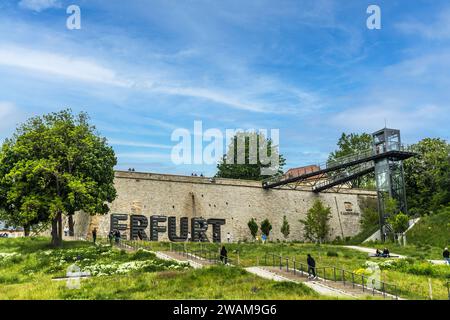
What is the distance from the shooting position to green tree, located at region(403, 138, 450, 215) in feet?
201

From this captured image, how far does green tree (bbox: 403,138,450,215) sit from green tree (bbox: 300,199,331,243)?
11.1 metres

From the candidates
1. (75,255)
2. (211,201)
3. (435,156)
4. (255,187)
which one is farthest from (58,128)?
(435,156)

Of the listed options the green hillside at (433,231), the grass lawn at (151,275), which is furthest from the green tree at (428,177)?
the grass lawn at (151,275)

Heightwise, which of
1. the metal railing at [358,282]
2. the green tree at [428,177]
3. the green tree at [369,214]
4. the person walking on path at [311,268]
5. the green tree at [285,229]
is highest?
the green tree at [428,177]

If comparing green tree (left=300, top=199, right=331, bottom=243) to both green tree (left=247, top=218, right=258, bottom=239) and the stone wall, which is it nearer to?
the stone wall

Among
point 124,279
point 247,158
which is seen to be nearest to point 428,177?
point 247,158

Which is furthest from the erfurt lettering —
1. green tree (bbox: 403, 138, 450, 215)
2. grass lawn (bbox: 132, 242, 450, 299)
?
green tree (bbox: 403, 138, 450, 215)

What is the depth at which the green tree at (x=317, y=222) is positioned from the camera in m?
59.2

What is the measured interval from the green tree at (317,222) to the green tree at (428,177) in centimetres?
1111

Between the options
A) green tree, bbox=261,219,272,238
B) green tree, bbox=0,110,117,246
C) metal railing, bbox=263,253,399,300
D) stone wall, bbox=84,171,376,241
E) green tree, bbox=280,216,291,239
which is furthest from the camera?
green tree, bbox=280,216,291,239

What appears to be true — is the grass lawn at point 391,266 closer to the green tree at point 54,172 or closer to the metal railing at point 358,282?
the metal railing at point 358,282

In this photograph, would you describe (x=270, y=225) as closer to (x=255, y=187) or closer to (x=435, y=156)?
(x=255, y=187)

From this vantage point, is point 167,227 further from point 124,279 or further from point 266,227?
point 124,279
